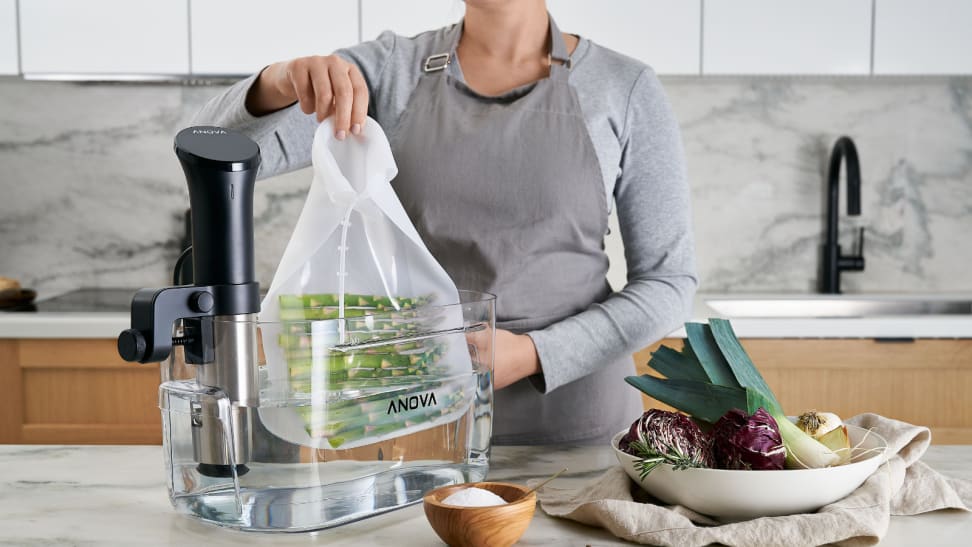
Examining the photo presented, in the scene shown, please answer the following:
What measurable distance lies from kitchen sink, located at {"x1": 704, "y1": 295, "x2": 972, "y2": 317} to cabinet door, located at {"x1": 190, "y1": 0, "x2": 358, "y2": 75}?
3.64 ft

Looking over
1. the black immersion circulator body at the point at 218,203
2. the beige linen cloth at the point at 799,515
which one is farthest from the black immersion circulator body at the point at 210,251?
the beige linen cloth at the point at 799,515

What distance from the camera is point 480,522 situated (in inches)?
27.4

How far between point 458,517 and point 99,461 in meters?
0.51

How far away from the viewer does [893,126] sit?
2508 mm

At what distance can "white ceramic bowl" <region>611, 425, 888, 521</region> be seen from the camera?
0.73 m

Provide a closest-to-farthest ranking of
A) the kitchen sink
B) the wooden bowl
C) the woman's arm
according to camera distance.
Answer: the wooden bowl → the woman's arm → the kitchen sink

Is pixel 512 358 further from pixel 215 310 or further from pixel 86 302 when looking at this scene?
pixel 86 302

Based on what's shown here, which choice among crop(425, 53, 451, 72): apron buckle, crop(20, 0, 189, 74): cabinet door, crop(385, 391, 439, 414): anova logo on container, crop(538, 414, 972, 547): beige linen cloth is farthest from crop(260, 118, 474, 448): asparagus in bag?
crop(20, 0, 189, 74): cabinet door

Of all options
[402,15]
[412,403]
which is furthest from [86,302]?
[412,403]

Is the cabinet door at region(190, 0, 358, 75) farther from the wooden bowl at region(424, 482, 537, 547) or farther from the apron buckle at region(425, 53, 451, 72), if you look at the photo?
the wooden bowl at region(424, 482, 537, 547)

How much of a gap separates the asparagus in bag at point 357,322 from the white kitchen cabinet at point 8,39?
157 cm

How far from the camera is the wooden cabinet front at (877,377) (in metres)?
2.00

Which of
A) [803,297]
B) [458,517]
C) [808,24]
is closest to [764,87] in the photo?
[808,24]

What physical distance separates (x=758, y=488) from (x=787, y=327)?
4.39ft
